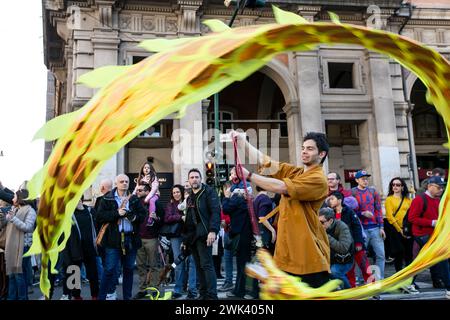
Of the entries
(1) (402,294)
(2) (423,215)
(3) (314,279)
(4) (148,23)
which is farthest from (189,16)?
(3) (314,279)

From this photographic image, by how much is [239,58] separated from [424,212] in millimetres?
5235

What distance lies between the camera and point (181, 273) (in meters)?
7.27

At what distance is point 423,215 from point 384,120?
31.8ft

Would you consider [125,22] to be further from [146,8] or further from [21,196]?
[21,196]

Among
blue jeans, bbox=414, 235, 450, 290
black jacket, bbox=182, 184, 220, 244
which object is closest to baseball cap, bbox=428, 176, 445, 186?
blue jeans, bbox=414, 235, 450, 290

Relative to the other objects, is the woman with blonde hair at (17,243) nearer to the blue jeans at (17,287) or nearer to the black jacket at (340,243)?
the blue jeans at (17,287)

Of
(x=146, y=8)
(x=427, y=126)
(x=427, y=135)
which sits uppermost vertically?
(x=146, y=8)

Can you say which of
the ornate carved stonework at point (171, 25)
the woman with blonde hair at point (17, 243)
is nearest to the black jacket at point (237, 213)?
the woman with blonde hair at point (17, 243)

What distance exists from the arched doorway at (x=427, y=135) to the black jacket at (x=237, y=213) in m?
17.8

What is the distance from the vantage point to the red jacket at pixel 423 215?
6.70m

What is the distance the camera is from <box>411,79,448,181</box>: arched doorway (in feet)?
75.3

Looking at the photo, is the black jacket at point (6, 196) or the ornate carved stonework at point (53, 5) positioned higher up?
the ornate carved stonework at point (53, 5)

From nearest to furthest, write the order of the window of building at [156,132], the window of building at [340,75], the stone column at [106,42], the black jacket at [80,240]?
the black jacket at [80,240] → the stone column at [106,42] → the window of building at [340,75] → the window of building at [156,132]

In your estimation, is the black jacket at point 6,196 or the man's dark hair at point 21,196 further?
the black jacket at point 6,196
